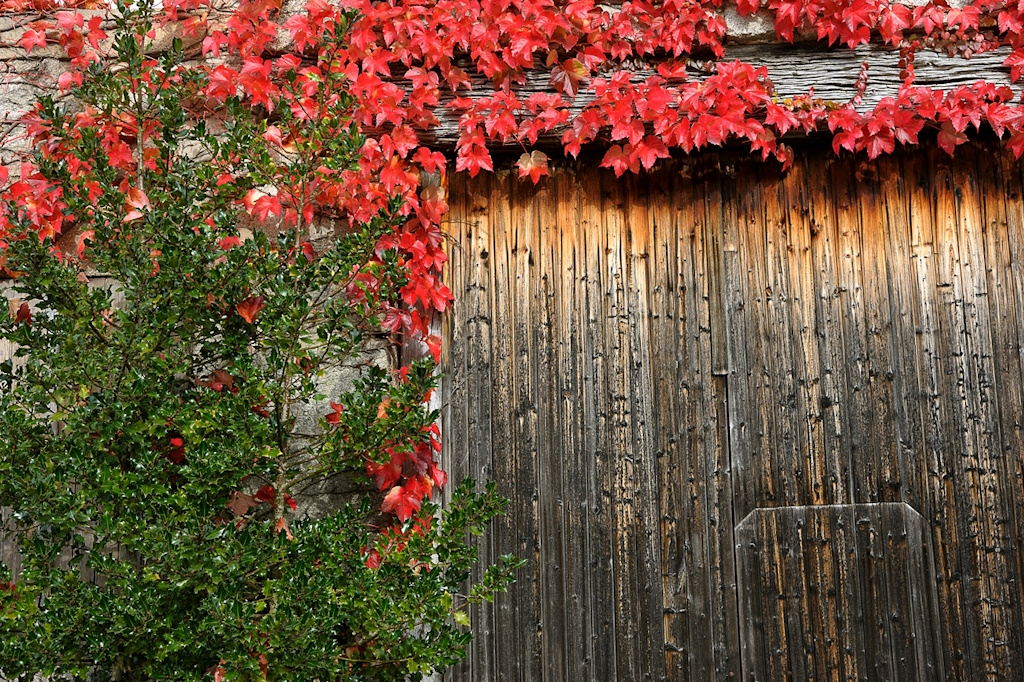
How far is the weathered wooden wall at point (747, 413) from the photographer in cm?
302

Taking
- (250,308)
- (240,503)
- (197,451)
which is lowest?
(240,503)

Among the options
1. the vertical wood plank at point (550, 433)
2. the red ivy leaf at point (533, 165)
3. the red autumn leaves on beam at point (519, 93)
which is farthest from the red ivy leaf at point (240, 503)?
the red ivy leaf at point (533, 165)

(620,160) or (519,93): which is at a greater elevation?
(519,93)

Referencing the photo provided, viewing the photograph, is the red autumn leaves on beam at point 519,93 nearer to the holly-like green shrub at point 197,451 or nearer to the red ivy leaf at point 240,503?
the holly-like green shrub at point 197,451

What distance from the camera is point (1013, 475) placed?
304cm

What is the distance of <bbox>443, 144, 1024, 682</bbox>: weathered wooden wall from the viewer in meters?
3.02

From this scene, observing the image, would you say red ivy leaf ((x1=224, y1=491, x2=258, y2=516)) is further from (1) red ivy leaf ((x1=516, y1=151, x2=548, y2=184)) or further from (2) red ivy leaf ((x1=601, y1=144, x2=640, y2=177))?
(2) red ivy leaf ((x1=601, y1=144, x2=640, y2=177))

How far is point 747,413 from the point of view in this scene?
10.3 ft

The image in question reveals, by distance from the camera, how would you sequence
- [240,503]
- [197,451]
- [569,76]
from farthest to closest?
[569,76], [240,503], [197,451]

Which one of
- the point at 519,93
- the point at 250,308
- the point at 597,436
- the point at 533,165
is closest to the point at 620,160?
the point at 533,165

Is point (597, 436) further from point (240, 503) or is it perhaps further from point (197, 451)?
point (197, 451)

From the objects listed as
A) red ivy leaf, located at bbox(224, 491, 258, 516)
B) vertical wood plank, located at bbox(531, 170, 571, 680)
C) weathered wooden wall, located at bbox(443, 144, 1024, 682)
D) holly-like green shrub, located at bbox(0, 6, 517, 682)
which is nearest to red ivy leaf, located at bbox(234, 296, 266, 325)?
holly-like green shrub, located at bbox(0, 6, 517, 682)

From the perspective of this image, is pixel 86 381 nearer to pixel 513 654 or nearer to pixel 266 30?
pixel 266 30

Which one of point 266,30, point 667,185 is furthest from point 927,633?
point 266,30
